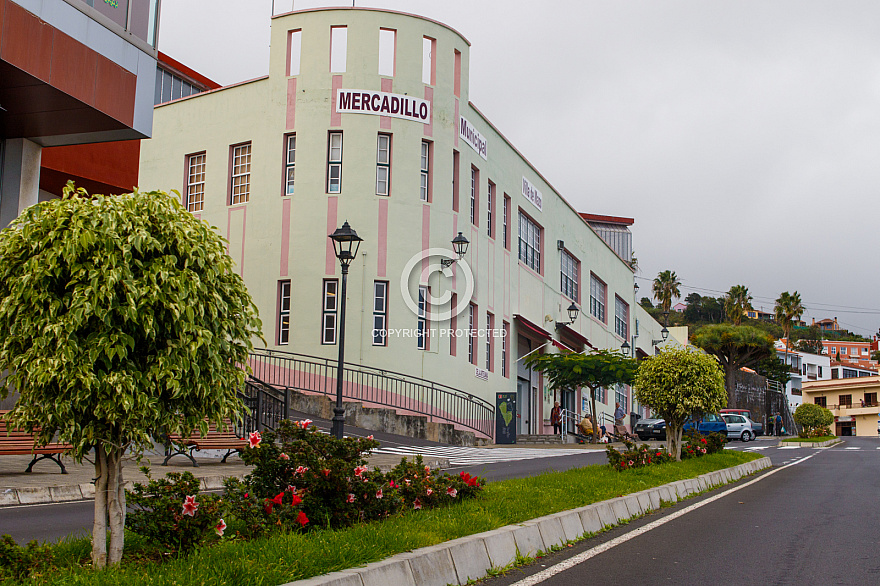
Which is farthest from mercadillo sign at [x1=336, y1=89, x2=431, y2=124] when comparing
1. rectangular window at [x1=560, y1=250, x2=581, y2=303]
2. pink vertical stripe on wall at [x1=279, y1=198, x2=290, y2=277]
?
rectangular window at [x1=560, y1=250, x2=581, y2=303]

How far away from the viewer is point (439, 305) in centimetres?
2873

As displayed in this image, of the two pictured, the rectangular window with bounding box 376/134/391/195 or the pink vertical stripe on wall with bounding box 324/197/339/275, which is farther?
the rectangular window with bounding box 376/134/391/195

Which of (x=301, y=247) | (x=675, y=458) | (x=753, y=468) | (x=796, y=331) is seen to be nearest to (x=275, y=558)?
(x=675, y=458)

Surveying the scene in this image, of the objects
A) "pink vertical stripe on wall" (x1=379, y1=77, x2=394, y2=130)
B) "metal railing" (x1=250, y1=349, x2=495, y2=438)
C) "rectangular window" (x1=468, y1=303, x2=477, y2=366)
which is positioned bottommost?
"metal railing" (x1=250, y1=349, x2=495, y2=438)

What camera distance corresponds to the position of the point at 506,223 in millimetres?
34594

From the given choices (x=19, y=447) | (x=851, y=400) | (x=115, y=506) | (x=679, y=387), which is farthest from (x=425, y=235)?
(x=851, y=400)

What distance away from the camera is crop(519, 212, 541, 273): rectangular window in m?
36.4

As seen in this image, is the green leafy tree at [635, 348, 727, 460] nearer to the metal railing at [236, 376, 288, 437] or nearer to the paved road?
the paved road

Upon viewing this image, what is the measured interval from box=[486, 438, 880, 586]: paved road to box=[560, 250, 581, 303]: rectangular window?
2867cm

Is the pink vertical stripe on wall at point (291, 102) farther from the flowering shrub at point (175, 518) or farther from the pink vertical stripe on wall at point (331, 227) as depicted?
the flowering shrub at point (175, 518)

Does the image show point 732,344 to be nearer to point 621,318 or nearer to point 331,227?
point 621,318

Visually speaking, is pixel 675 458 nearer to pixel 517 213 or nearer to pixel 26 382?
pixel 26 382

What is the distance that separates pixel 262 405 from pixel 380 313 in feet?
29.0

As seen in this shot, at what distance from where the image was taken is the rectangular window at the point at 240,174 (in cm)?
2967
